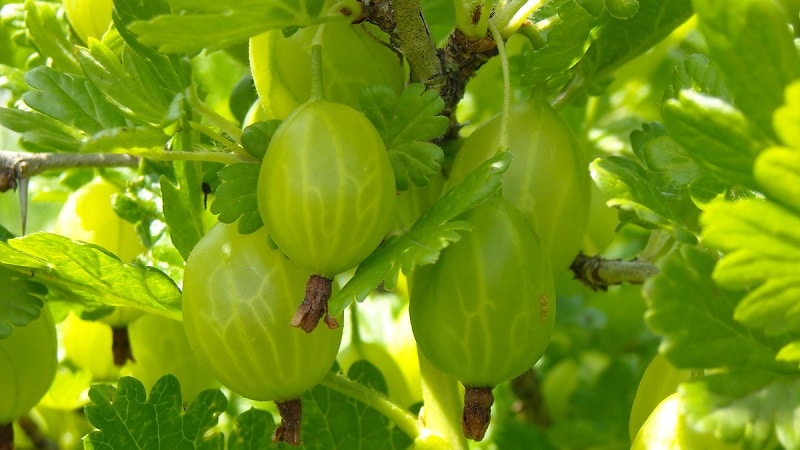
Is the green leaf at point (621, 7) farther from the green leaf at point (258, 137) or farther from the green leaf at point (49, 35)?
the green leaf at point (49, 35)

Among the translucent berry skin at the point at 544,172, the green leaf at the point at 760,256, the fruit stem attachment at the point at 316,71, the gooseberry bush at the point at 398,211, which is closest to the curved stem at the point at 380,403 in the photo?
the gooseberry bush at the point at 398,211

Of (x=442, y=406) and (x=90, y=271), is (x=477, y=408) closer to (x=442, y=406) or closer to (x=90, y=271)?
(x=442, y=406)

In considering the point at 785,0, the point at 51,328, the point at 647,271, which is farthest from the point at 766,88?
the point at 785,0

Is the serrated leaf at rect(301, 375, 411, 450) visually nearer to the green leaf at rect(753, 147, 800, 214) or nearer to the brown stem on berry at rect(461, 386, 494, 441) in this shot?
the brown stem on berry at rect(461, 386, 494, 441)

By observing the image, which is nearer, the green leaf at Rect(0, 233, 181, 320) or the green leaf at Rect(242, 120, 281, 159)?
the green leaf at Rect(242, 120, 281, 159)

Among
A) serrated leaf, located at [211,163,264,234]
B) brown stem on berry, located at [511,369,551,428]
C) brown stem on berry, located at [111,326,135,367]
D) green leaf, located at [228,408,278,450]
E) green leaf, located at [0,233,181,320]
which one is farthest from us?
brown stem on berry, located at [511,369,551,428]

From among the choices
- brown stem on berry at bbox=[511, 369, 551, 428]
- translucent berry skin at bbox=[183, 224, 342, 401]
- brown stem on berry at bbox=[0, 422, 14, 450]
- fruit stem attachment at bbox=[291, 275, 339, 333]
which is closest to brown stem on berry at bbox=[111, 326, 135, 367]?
brown stem on berry at bbox=[0, 422, 14, 450]

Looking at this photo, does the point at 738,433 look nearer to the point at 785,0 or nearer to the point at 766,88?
the point at 766,88
